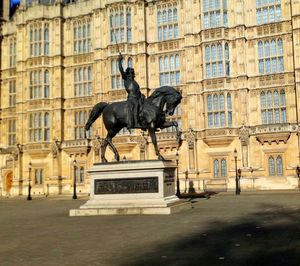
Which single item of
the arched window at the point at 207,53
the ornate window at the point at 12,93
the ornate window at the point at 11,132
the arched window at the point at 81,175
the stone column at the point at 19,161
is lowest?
the arched window at the point at 81,175

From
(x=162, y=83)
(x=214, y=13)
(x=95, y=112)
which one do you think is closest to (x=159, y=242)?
(x=95, y=112)

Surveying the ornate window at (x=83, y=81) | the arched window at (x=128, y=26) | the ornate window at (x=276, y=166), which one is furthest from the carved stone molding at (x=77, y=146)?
the ornate window at (x=276, y=166)

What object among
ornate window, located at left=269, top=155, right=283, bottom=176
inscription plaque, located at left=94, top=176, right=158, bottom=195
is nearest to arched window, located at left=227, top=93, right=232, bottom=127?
ornate window, located at left=269, top=155, right=283, bottom=176

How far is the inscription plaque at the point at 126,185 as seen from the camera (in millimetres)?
18594

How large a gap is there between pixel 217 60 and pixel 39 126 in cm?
2009

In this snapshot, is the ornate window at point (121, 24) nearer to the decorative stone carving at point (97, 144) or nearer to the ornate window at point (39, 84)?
the ornate window at point (39, 84)

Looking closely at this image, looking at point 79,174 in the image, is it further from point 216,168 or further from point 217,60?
point 217,60

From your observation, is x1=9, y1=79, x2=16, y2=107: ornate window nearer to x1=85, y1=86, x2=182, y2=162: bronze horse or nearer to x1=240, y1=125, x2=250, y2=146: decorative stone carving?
x1=240, y1=125, x2=250, y2=146: decorative stone carving

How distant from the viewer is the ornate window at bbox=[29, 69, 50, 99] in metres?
46.0

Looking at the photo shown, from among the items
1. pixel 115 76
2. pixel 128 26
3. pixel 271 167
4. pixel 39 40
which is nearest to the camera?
pixel 271 167

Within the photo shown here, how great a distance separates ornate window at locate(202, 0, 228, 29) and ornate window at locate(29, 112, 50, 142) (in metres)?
19.4

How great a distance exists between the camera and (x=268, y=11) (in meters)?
39.2

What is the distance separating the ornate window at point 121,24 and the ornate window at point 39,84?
8653 mm

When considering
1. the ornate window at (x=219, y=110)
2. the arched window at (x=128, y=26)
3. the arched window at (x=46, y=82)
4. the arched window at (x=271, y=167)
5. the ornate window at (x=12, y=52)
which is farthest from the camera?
the ornate window at (x=12, y=52)
